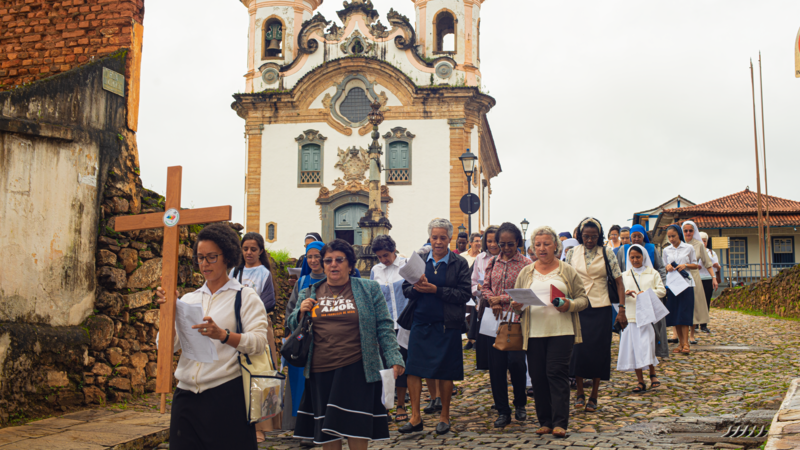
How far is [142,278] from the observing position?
7691 mm

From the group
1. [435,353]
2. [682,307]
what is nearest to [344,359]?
[435,353]

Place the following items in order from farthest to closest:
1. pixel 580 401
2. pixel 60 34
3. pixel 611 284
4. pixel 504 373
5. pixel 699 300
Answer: pixel 699 300, pixel 60 34, pixel 580 401, pixel 611 284, pixel 504 373

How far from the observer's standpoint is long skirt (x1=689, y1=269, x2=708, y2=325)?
11.0 m

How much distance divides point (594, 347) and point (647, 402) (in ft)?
3.11

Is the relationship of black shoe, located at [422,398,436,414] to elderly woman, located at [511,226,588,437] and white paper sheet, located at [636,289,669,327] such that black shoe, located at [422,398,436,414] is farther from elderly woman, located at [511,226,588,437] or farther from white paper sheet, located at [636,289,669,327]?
white paper sheet, located at [636,289,669,327]

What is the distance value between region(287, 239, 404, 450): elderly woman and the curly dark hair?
0.78 meters

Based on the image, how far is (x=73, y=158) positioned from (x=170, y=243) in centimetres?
369

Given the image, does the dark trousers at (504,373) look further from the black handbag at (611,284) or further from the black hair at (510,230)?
the black handbag at (611,284)

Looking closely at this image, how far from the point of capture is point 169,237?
4.12 metres

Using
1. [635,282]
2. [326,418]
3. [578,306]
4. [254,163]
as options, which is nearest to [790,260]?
[254,163]

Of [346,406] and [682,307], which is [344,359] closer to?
[346,406]

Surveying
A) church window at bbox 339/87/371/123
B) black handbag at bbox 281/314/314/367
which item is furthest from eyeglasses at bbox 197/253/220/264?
church window at bbox 339/87/371/123

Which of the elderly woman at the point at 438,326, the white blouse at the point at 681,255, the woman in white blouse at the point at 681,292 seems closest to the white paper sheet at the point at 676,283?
the woman in white blouse at the point at 681,292

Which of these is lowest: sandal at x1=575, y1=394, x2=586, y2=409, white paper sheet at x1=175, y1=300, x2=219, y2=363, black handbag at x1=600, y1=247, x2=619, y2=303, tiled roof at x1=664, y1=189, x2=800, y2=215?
sandal at x1=575, y1=394, x2=586, y2=409
